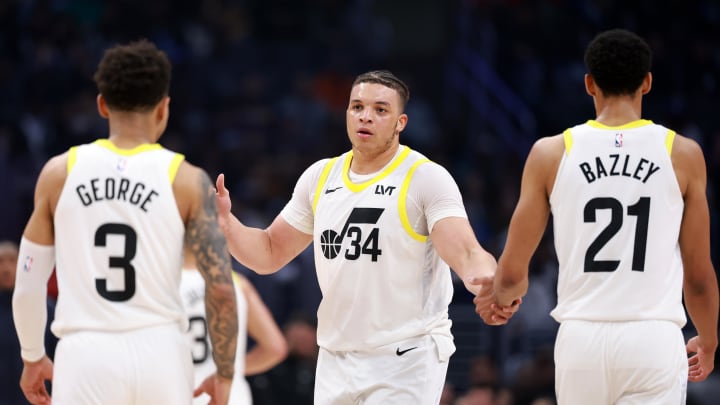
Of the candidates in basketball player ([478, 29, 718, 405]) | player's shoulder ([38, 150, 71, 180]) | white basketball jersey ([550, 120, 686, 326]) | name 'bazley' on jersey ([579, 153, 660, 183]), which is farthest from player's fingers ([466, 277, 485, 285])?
player's shoulder ([38, 150, 71, 180])

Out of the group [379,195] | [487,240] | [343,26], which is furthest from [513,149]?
[379,195]

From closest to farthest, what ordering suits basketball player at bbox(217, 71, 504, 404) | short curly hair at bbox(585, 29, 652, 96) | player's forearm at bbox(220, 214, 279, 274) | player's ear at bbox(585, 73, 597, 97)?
short curly hair at bbox(585, 29, 652, 96) < player's ear at bbox(585, 73, 597, 97) < basketball player at bbox(217, 71, 504, 404) < player's forearm at bbox(220, 214, 279, 274)

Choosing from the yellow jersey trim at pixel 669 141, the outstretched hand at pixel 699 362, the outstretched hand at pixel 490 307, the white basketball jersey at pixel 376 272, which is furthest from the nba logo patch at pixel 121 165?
the outstretched hand at pixel 699 362

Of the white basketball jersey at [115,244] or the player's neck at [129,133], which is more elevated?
the player's neck at [129,133]

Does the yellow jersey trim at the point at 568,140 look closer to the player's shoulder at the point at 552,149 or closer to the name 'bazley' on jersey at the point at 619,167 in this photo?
the player's shoulder at the point at 552,149

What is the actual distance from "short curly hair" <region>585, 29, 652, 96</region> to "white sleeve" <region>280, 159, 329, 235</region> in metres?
2.00

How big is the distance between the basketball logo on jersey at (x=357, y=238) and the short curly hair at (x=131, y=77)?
169 cm

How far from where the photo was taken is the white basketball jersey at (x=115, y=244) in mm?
5621

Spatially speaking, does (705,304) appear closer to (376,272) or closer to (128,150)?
(376,272)

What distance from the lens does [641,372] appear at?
Result: 595 cm

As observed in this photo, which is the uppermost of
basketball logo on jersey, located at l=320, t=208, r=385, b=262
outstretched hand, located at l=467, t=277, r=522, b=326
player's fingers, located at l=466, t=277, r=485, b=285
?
basketball logo on jersey, located at l=320, t=208, r=385, b=262

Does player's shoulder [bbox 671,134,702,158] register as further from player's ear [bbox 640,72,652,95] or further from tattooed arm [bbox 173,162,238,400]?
tattooed arm [bbox 173,162,238,400]

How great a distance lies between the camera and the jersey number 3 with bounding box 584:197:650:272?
6.15 m

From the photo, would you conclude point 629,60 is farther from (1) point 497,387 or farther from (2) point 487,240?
(2) point 487,240
